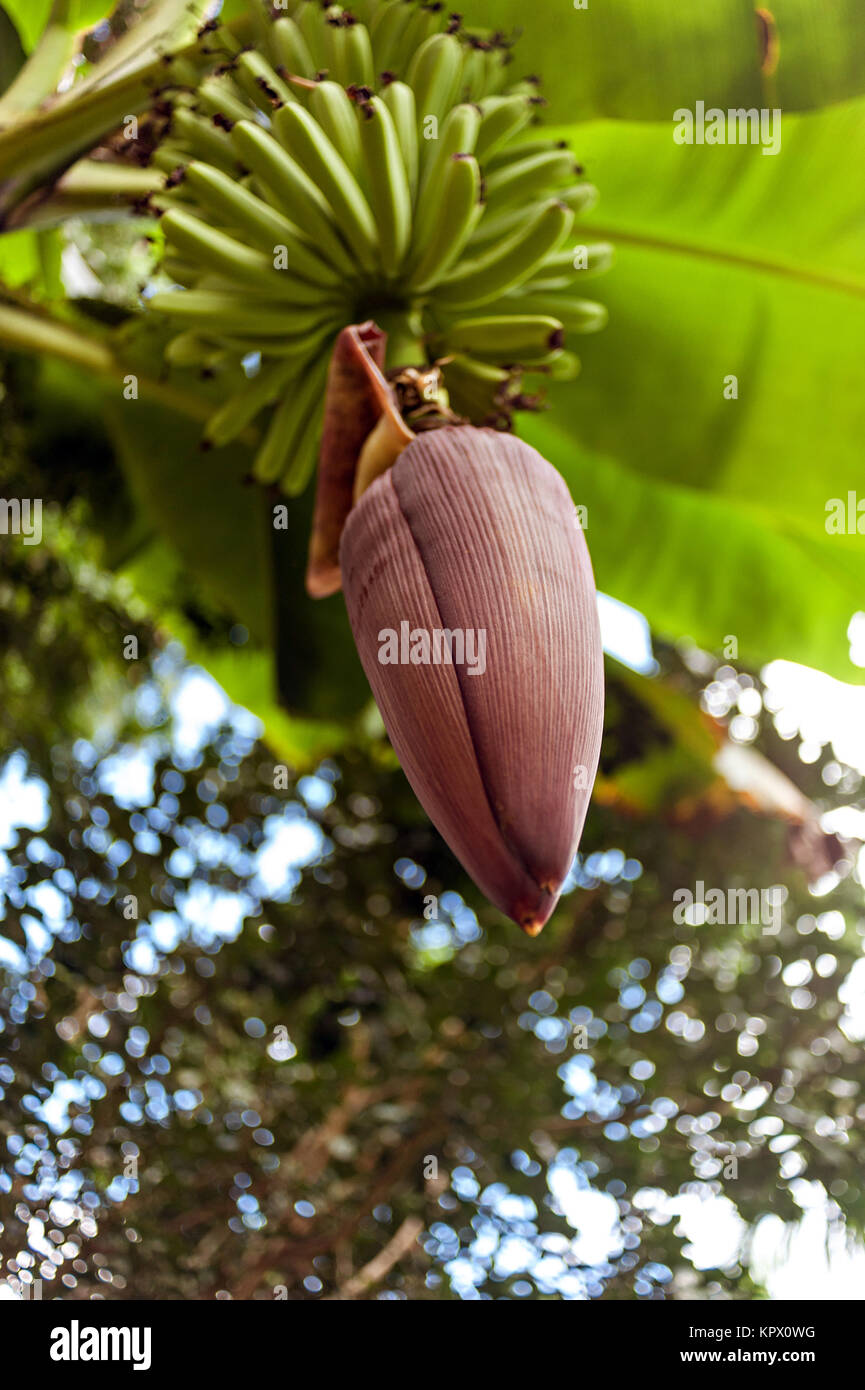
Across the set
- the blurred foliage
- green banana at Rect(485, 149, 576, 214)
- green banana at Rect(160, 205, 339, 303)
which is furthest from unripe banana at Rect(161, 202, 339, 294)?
the blurred foliage

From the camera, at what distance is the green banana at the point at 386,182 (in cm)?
55

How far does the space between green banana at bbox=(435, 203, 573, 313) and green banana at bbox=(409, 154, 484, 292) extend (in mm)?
18

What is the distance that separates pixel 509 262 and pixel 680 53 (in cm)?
31

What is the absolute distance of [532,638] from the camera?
37 centimetres

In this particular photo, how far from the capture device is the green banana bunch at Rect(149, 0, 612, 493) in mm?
562

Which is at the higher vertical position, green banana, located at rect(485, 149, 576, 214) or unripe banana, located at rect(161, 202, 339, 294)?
green banana, located at rect(485, 149, 576, 214)

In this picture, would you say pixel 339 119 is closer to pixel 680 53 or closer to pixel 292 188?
pixel 292 188

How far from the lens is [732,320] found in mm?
907

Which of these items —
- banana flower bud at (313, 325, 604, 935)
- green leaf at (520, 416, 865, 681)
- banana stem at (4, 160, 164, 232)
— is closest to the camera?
banana flower bud at (313, 325, 604, 935)

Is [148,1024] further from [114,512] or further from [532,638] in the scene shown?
[532,638]

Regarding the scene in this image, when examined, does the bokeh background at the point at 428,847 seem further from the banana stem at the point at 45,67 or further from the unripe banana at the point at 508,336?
the unripe banana at the point at 508,336

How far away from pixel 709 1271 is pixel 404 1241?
1.30 ft

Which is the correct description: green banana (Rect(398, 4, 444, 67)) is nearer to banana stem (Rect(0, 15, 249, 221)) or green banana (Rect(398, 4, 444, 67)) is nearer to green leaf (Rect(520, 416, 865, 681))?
banana stem (Rect(0, 15, 249, 221))

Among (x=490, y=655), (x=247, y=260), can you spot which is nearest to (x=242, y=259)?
(x=247, y=260)
